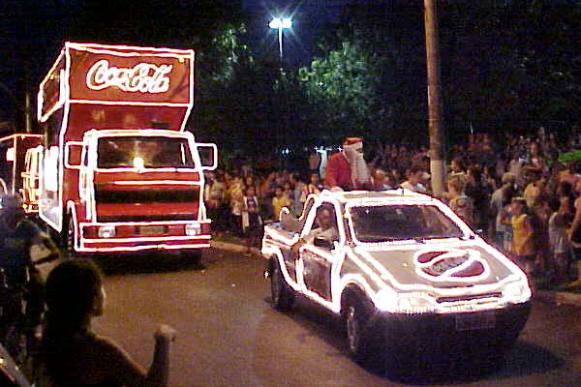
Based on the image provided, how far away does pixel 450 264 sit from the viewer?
29.2 ft

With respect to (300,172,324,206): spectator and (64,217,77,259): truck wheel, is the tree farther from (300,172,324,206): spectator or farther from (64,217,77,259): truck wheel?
(64,217,77,259): truck wheel

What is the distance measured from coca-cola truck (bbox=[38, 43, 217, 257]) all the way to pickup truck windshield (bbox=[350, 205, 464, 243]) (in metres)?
6.77

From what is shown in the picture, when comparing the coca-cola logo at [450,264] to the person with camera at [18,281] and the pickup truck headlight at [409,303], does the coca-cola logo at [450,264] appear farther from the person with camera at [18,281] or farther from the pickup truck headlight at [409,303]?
the person with camera at [18,281]

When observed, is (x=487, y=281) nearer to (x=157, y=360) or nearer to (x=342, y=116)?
(x=157, y=360)

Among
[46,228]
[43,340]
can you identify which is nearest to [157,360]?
[43,340]

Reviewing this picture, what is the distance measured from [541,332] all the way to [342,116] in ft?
52.8

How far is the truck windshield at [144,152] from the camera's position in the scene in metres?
16.1

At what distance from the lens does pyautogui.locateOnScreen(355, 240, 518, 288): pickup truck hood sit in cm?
859

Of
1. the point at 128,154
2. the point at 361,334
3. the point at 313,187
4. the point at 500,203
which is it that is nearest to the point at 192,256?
the point at 128,154

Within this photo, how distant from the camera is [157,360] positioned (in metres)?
3.83

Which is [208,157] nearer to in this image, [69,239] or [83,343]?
[69,239]

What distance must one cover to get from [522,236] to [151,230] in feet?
21.7

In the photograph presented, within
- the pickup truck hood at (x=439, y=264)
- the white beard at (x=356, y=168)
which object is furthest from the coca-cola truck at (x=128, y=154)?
the pickup truck hood at (x=439, y=264)

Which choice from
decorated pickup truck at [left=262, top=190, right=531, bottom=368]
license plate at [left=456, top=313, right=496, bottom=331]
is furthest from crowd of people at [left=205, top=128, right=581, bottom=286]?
license plate at [left=456, top=313, right=496, bottom=331]
